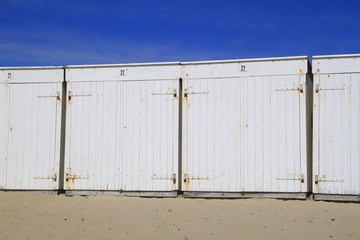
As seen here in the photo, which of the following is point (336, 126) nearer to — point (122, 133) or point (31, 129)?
point (122, 133)

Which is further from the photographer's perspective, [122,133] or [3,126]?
[3,126]

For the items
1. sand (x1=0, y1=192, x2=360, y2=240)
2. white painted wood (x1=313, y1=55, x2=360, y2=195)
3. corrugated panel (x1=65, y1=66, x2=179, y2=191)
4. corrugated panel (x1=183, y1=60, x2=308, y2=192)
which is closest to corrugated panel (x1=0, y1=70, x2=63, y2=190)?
corrugated panel (x1=65, y1=66, x2=179, y2=191)

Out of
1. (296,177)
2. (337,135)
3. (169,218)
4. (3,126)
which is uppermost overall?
(3,126)

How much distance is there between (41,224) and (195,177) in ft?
9.50

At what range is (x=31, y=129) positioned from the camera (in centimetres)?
910

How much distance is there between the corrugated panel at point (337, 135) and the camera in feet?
26.3

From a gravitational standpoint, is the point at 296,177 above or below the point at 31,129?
below

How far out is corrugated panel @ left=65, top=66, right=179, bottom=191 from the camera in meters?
8.64

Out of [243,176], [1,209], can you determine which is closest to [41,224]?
[1,209]

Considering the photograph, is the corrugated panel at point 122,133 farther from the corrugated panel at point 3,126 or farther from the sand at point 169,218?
the corrugated panel at point 3,126

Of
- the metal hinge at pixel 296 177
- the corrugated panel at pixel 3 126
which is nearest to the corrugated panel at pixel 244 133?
the metal hinge at pixel 296 177

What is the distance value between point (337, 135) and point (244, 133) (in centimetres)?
150

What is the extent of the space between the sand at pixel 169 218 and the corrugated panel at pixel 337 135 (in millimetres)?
365

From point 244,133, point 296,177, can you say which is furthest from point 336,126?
point 244,133
